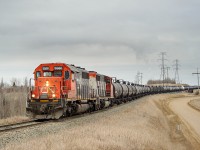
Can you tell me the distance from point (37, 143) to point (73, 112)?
1317 cm

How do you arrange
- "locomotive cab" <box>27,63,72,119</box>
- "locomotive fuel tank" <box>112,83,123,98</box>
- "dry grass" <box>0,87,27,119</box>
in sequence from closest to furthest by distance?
"locomotive cab" <box>27,63,72,119</box>, "dry grass" <box>0,87,27,119</box>, "locomotive fuel tank" <box>112,83,123,98</box>

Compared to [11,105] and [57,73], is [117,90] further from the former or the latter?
[57,73]

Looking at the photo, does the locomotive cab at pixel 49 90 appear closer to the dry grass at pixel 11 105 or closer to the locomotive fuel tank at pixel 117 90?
the dry grass at pixel 11 105

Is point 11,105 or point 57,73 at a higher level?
point 57,73

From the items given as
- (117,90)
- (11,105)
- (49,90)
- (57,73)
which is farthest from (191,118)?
(49,90)

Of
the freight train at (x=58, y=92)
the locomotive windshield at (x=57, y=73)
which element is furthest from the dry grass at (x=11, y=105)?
the locomotive windshield at (x=57, y=73)

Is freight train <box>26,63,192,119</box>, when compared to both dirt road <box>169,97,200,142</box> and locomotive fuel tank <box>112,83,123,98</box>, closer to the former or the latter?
dirt road <box>169,97,200,142</box>

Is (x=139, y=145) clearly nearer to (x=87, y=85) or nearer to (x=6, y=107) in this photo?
(x=87, y=85)

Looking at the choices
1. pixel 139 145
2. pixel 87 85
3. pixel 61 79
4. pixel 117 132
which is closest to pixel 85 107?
pixel 87 85

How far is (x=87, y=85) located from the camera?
3112 cm

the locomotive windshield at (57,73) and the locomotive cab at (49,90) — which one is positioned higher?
the locomotive windshield at (57,73)

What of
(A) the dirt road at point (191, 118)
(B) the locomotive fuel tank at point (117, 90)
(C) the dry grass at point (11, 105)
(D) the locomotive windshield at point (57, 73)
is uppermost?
(D) the locomotive windshield at point (57, 73)

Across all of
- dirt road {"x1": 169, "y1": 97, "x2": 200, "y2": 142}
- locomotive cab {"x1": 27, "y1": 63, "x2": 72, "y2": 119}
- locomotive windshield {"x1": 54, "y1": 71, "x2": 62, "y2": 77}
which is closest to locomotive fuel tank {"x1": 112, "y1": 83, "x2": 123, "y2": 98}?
dirt road {"x1": 169, "y1": 97, "x2": 200, "y2": 142}

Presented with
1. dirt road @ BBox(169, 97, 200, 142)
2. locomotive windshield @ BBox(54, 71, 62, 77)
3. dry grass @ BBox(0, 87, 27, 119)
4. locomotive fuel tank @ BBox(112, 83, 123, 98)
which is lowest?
dirt road @ BBox(169, 97, 200, 142)
